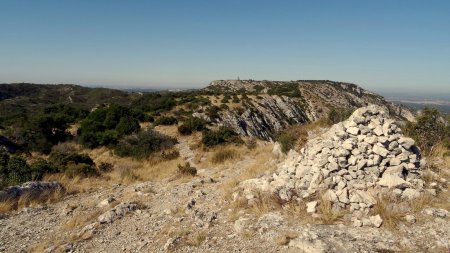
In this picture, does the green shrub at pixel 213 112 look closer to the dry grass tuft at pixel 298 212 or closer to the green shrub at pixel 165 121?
the green shrub at pixel 165 121

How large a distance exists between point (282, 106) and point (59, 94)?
296 feet

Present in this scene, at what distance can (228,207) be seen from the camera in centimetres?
966

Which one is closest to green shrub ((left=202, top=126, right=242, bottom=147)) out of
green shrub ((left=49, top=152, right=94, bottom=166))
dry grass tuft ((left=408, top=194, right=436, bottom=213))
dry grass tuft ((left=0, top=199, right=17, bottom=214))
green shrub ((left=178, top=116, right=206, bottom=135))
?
green shrub ((left=178, top=116, right=206, bottom=135))

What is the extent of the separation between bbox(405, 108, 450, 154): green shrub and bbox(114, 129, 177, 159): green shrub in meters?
14.7

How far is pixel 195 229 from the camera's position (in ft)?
27.5

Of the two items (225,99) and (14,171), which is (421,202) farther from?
(225,99)

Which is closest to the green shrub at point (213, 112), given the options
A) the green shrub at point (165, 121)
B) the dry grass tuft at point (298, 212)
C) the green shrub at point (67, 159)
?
the green shrub at point (165, 121)

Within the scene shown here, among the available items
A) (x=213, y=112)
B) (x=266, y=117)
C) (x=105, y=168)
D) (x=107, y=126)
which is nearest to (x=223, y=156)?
(x=105, y=168)

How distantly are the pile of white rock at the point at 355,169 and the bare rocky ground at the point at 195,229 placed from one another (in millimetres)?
722

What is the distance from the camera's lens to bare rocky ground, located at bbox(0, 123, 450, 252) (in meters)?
7.12

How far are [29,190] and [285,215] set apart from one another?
846 cm

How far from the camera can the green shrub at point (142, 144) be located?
20984 mm

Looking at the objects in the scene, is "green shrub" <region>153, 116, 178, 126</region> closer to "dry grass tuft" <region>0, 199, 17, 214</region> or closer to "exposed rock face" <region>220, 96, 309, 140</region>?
"exposed rock face" <region>220, 96, 309, 140</region>

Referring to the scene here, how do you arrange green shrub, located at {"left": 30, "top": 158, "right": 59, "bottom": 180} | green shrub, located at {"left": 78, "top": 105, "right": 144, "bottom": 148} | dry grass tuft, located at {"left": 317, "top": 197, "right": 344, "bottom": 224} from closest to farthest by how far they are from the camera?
dry grass tuft, located at {"left": 317, "top": 197, "right": 344, "bottom": 224}
green shrub, located at {"left": 30, "top": 158, "right": 59, "bottom": 180}
green shrub, located at {"left": 78, "top": 105, "right": 144, "bottom": 148}
